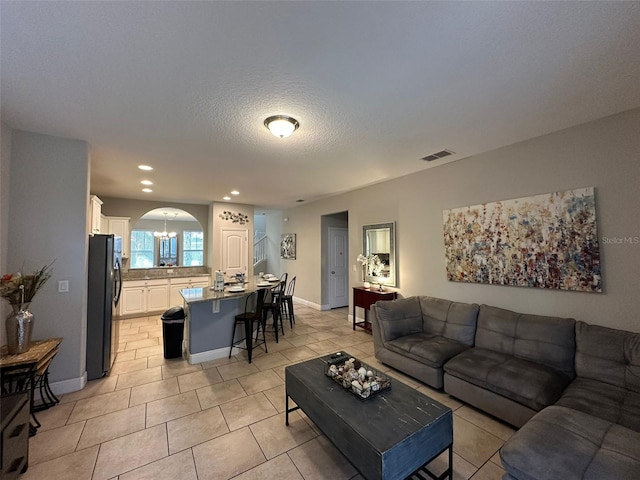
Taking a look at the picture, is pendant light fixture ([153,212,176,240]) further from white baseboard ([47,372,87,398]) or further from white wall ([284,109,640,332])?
white wall ([284,109,640,332])

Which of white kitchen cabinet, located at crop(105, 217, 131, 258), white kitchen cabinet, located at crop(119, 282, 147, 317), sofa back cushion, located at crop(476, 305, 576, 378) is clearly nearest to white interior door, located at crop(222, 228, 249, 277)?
white kitchen cabinet, located at crop(119, 282, 147, 317)

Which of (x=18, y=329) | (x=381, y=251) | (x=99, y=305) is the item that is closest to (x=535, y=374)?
(x=381, y=251)

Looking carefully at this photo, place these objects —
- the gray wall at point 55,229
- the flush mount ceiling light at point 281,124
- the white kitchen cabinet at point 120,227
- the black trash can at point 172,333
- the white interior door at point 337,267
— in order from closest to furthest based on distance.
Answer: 1. the flush mount ceiling light at point 281,124
2. the gray wall at point 55,229
3. the black trash can at point 172,333
4. the white kitchen cabinet at point 120,227
5. the white interior door at point 337,267

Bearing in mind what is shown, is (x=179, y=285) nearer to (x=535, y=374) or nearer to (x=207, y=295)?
(x=207, y=295)

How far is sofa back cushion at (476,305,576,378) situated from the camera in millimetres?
2461

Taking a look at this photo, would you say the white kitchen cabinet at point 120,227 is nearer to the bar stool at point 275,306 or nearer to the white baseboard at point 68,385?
the white baseboard at point 68,385

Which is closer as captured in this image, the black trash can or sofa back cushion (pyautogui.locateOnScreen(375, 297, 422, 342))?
sofa back cushion (pyautogui.locateOnScreen(375, 297, 422, 342))

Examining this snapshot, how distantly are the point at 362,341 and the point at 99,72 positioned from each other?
4.60 meters

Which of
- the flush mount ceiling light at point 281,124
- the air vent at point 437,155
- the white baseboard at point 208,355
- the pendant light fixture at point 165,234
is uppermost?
the air vent at point 437,155

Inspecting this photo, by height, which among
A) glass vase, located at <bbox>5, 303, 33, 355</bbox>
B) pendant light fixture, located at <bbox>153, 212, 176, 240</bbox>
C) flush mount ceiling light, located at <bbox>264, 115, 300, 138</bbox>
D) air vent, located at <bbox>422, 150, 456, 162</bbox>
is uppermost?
air vent, located at <bbox>422, 150, 456, 162</bbox>

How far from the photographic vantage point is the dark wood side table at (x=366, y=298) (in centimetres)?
460

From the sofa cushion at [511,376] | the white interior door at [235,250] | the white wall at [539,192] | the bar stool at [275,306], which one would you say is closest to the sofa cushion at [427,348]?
the sofa cushion at [511,376]

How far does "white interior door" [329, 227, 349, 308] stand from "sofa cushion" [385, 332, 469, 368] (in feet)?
11.8

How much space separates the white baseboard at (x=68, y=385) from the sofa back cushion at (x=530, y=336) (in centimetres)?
459
